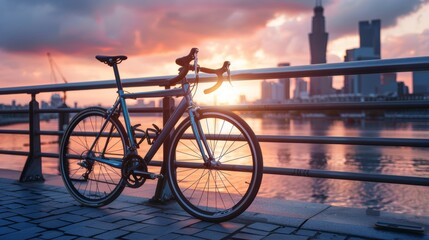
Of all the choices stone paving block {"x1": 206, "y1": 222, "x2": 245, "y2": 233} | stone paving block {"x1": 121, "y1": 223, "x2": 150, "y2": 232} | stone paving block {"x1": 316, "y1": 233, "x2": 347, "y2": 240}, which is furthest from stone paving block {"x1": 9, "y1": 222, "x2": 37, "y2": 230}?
stone paving block {"x1": 316, "y1": 233, "x2": 347, "y2": 240}

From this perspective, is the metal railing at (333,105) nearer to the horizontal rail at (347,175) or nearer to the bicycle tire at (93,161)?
the horizontal rail at (347,175)

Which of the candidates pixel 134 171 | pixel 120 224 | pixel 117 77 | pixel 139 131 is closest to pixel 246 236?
pixel 120 224

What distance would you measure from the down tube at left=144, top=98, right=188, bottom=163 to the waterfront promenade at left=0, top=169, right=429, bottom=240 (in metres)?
0.50

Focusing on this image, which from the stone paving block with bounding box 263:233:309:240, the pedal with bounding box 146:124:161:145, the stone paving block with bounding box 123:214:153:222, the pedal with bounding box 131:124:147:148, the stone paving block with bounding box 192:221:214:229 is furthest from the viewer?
the pedal with bounding box 131:124:147:148

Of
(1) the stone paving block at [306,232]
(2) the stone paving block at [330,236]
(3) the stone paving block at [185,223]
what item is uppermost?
(3) the stone paving block at [185,223]

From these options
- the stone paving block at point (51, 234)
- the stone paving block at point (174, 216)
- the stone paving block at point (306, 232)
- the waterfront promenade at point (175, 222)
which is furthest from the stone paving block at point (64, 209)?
the stone paving block at point (306, 232)

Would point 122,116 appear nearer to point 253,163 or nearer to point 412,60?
point 253,163

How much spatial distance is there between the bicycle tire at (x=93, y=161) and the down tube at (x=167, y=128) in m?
0.30

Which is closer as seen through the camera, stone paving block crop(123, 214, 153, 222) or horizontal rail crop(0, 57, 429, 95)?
horizontal rail crop(0, 57, 429, 95)

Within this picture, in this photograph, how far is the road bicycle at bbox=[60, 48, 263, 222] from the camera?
3225mm

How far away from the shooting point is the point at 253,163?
10.2 feet

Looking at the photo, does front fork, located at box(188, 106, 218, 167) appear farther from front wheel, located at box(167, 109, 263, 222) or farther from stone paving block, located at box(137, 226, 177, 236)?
stone paving block, located at box(137, 226, 177, 236)

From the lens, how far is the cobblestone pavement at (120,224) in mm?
2908

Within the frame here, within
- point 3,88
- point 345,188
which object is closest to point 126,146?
point 3,88
